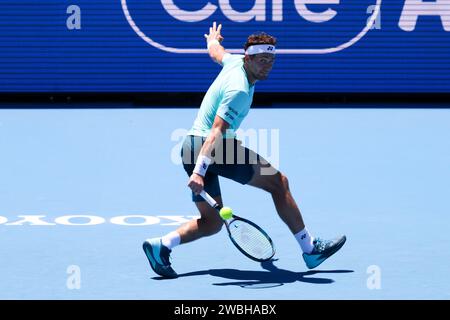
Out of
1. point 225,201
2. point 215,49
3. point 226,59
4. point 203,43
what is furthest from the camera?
point 203,43

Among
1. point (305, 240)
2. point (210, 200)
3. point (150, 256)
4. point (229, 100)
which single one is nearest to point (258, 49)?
point (229, 100)

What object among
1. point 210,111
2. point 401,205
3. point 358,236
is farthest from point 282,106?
point 210,111

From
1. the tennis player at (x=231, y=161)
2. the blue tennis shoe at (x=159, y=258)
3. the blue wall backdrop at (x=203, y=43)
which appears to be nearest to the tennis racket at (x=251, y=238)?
the tennis player at (x=231, y=161)

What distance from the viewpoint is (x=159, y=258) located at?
25.6 ft

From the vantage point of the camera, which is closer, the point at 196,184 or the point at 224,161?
the point at 196,184

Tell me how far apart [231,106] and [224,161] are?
46cm

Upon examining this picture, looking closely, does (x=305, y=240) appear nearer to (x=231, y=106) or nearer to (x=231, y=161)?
(x=231, y=161)

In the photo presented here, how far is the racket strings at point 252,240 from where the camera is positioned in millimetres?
7758

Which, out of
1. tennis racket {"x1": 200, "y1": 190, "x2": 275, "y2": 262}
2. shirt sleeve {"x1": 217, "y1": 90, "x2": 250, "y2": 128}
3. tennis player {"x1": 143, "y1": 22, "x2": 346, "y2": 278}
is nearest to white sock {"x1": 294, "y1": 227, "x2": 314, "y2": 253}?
tennis player {"x1": 143, "y1": 22, "x2": 346, "y2": 278}

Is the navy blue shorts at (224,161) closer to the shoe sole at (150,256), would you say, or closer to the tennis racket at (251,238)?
the tennis racket at (251,238)

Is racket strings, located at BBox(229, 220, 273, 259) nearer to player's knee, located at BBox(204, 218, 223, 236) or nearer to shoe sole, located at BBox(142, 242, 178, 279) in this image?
Result: player's knee, located at BBox(204, 218, 223, 236)

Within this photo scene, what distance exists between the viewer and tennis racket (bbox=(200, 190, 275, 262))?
25.4 feet

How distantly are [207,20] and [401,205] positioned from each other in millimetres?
8439

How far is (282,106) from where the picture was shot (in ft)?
60.1
